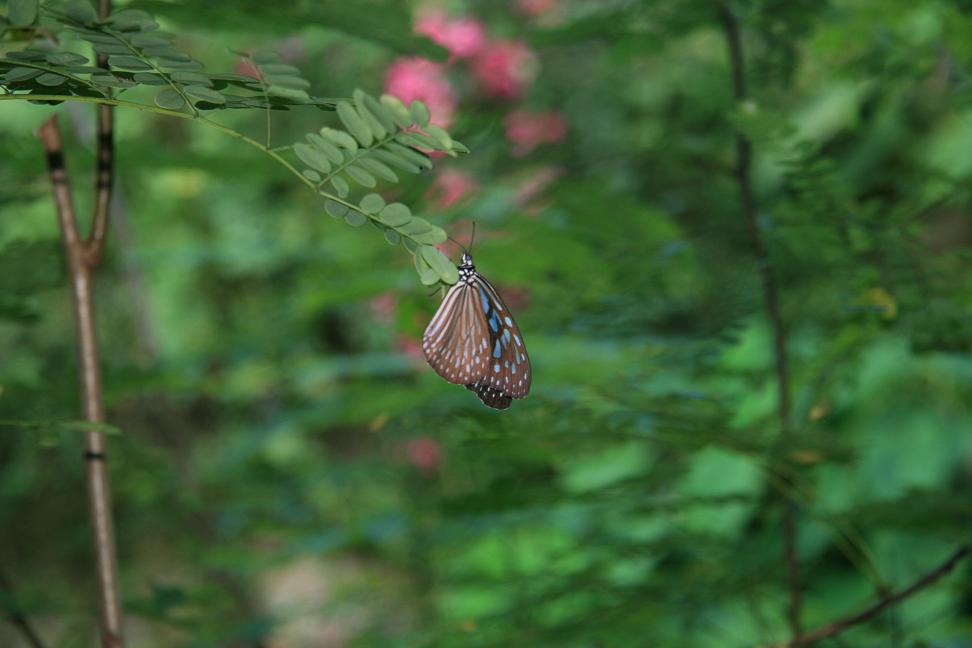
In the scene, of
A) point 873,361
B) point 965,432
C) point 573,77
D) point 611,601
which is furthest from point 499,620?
point 573,77

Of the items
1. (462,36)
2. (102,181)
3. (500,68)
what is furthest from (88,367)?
(500,68)

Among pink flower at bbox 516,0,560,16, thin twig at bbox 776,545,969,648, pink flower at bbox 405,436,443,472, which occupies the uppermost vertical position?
pink flower at bbox 516,0,560,16

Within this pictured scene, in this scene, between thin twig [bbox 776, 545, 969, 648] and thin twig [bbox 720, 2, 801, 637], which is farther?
thin twig [bbox 720, 2, 801, 637]

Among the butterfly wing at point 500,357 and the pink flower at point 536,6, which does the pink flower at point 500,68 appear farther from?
the butterfly wing at point 500,357

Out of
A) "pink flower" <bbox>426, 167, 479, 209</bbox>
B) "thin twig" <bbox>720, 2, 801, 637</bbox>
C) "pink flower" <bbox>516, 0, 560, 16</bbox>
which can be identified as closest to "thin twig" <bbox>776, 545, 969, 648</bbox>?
"thin twig" <bbox>720, 2, 801, 637</bbox>

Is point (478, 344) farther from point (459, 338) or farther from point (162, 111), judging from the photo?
point (162, 111)

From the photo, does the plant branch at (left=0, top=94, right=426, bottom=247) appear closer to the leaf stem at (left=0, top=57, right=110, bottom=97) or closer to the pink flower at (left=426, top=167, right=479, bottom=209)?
the leaf stem at (left=0, top=57, right=110, bottom=97)

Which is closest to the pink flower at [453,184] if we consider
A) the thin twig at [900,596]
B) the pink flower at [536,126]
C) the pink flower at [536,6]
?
the thin twig at [900,596]
